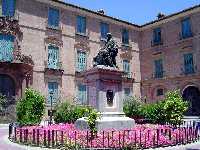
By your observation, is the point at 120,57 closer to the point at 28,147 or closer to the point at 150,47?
the point at 150,47

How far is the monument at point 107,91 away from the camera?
567 inches

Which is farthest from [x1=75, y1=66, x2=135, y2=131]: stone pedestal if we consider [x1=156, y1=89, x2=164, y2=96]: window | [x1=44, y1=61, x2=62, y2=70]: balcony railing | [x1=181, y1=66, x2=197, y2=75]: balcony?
[x1=156, y1=89, x2=164, y2=96]: window

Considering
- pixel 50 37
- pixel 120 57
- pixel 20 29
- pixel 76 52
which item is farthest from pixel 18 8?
pixel 120 57

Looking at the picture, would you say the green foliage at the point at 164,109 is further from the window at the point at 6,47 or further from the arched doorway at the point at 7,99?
the window at the point at 6,47

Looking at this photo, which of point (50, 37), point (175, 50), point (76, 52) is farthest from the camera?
point (175, 50)

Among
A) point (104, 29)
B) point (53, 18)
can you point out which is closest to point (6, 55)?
point (53, 18)

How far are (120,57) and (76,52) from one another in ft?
20.9

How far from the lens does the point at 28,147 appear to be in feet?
39.3

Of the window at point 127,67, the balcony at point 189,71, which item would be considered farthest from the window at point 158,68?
the window at point 127,67

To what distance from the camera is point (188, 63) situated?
34.1 metres

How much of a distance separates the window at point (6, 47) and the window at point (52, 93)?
4.77m

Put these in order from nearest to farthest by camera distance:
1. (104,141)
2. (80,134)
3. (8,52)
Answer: (104,141) → (80,134) → (8,52)

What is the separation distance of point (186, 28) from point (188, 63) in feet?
12.8

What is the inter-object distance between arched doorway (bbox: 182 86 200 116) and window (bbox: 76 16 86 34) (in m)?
12.9
